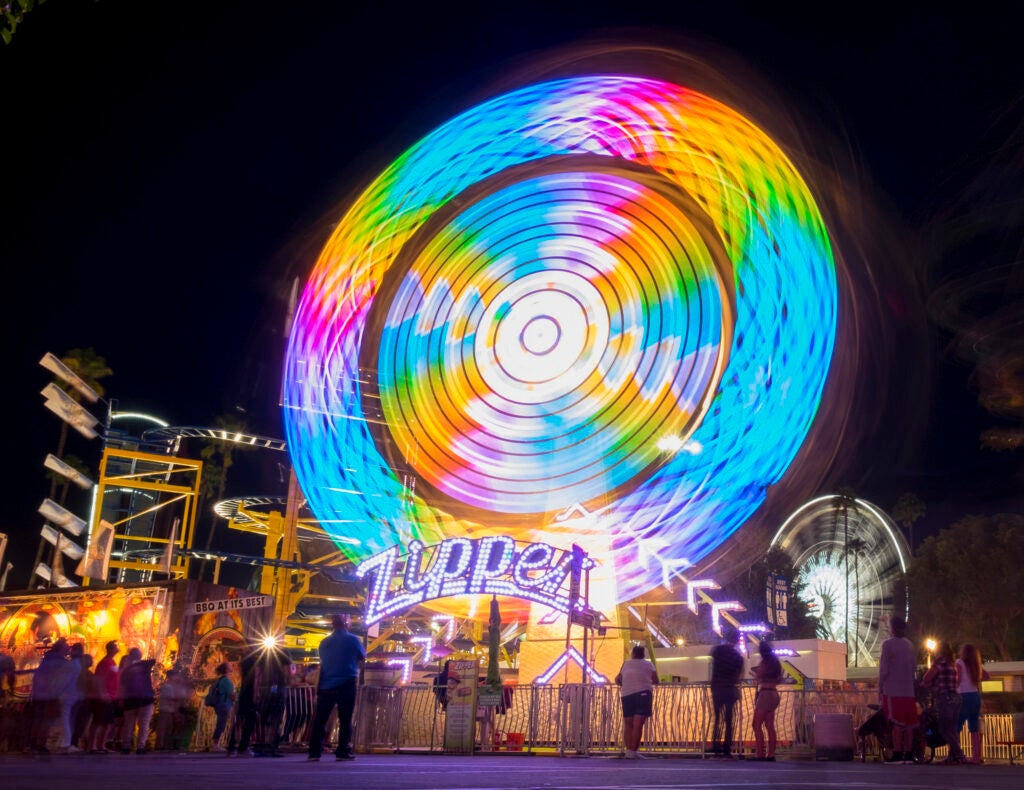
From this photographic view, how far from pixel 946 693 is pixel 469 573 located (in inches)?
616

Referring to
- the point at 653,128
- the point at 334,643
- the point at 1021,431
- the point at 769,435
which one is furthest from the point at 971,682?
the point at 653,128

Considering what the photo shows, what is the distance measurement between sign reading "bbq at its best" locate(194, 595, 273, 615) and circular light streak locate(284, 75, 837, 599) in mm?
11674

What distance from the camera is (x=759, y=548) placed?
218ft

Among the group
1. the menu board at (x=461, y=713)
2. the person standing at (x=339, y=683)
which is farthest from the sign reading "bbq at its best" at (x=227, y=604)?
the person standing at (x=339, y=683)

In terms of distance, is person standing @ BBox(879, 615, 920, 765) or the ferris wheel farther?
the ferris wheel

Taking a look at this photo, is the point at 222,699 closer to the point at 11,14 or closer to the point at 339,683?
the point at 339,683

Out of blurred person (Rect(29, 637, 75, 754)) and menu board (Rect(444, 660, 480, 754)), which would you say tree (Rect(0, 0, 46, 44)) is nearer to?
blurred person (Rect(29, 637, 75, 754))

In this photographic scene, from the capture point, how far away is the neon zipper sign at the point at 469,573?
27094mm

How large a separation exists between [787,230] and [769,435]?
18.6 feet

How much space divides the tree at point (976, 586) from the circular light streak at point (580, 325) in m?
25.5

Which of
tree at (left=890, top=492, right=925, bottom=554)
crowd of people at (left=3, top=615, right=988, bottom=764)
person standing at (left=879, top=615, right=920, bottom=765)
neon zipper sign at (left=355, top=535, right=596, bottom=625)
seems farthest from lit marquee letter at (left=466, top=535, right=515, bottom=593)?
tree at (left=890, top=492, right=925, bottom=554)

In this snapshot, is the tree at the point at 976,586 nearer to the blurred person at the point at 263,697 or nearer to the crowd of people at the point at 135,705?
the crowd of people at the point at 135,705

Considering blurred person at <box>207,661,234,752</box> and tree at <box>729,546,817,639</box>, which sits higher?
tree at <box>729,546,817,639</box>

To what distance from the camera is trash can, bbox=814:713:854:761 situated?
1478 cm
